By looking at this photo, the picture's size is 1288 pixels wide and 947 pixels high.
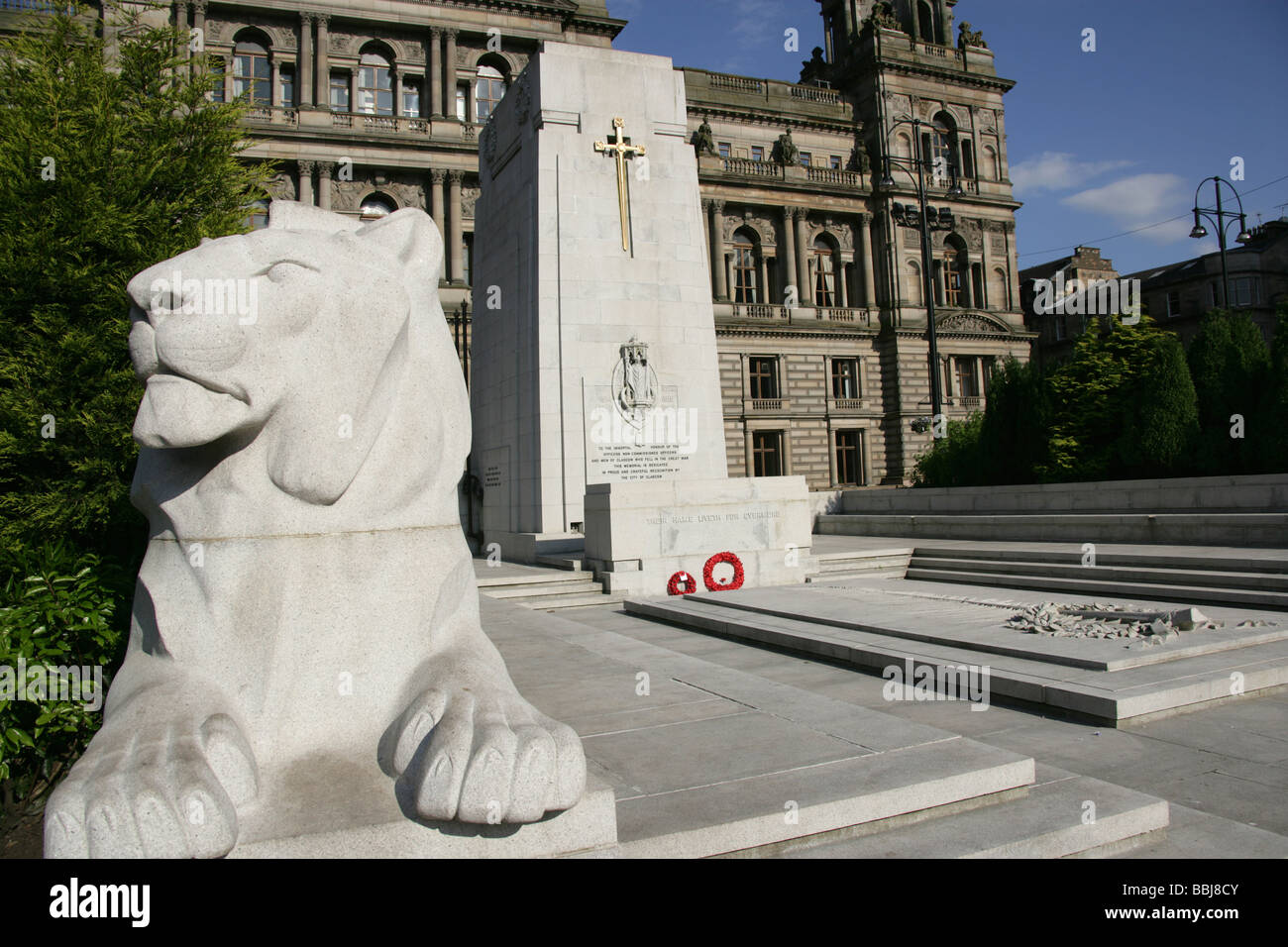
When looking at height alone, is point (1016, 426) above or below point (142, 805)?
above

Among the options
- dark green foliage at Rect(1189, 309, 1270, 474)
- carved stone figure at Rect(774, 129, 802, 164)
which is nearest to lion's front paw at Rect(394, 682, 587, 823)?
dark green foliage at Rect(1189, 309, 1270, 474)

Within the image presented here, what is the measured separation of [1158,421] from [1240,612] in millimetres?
9970

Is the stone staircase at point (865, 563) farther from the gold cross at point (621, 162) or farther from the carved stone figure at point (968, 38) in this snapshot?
the carved stone figure at point (968, 38)

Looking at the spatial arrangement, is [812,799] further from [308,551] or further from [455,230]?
[455,230]

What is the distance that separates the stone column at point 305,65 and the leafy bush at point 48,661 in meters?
37.4

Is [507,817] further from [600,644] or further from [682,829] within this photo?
[600,644]

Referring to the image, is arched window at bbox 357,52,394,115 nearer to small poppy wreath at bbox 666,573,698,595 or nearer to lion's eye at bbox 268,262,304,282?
small poppy wreath at bbox 666,573,698,595

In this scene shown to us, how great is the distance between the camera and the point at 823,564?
14.4 meters

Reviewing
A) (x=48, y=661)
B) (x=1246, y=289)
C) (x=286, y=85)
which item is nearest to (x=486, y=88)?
(x=286, y=85)

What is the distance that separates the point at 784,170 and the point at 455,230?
1814 cm

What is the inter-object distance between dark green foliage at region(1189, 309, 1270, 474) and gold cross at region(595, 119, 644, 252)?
39.1 feet

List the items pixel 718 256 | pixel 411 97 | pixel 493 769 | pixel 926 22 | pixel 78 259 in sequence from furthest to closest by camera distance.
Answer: pixel 926 22 → pixel 718 256 → pixel 411 97 → pixel 78 259 → pixel 493 769

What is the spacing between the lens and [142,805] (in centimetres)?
213
